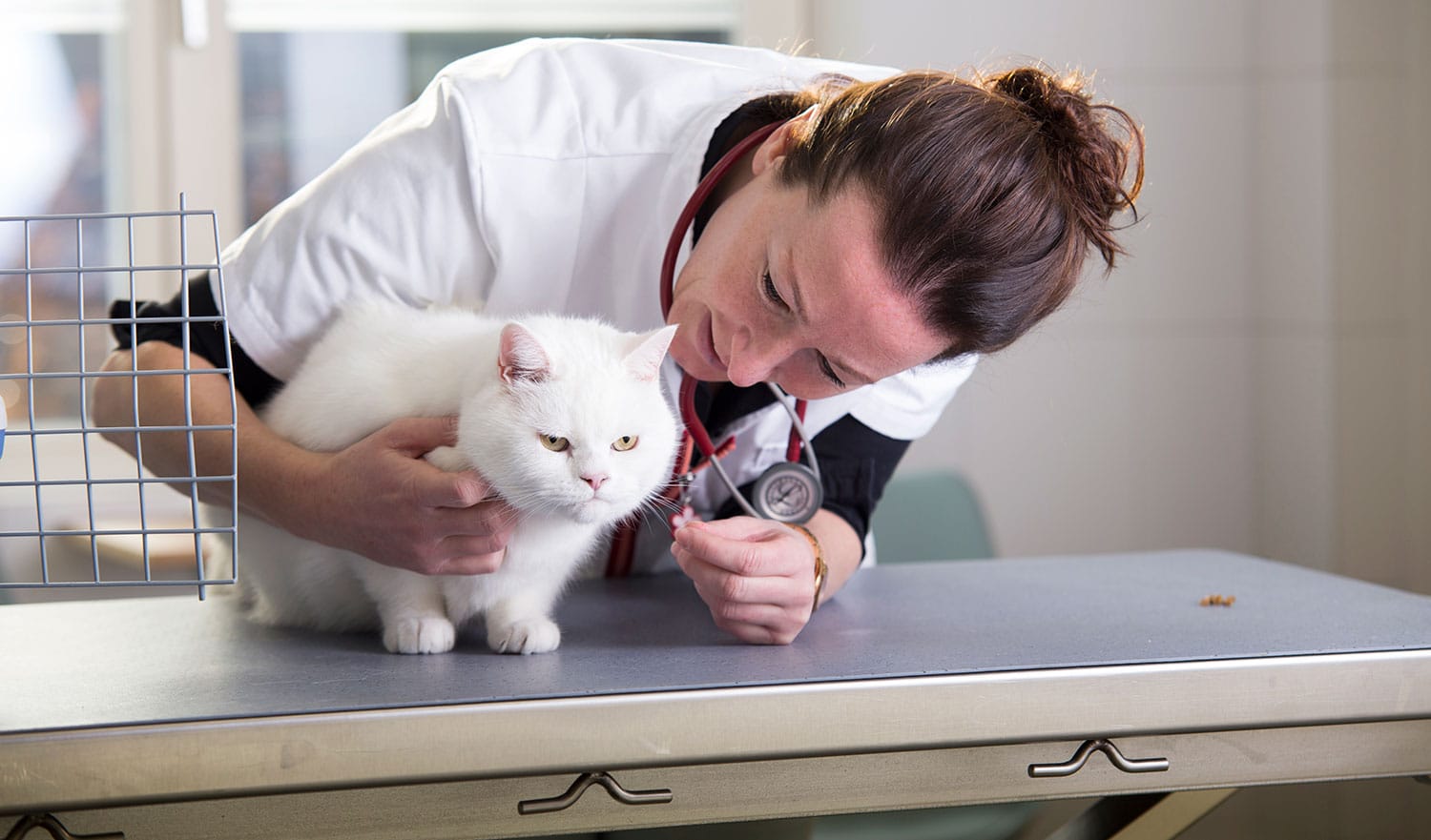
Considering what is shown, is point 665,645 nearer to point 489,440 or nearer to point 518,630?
point 518,630

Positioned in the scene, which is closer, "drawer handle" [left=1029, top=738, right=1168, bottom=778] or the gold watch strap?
"drawer handle" [left=1029, top=738, right=1168, bottom=778]

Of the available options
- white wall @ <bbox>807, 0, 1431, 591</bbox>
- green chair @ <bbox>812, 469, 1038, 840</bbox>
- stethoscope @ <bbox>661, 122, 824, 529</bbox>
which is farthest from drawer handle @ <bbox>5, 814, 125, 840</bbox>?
white wall @ <bbox>807, 0, 1431, 591</bbox>

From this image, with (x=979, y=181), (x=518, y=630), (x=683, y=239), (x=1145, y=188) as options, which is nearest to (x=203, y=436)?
(x=518, y=630)

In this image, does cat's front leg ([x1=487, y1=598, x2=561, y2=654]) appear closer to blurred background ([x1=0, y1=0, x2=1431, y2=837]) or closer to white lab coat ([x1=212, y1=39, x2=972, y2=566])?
white lab coat ([x1=212, y1=39, x2=972, y2=566])

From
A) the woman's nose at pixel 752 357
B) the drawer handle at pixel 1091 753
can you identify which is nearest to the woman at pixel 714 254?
the woman's nose at pixel 752 357

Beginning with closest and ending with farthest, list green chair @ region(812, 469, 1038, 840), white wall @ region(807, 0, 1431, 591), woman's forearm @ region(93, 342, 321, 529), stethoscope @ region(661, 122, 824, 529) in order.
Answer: woman's forearm @ region(93, 342, 321, 529)
stethoscope @ region(661, 122, 824, 529)
green chair @ region(812, 469, 1038, 840)
white wall @ region(807, 0, 1431, 591)

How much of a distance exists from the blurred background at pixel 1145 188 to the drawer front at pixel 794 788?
1417mm

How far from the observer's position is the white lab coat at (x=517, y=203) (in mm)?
1062

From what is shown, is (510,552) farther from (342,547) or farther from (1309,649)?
(1309,649)

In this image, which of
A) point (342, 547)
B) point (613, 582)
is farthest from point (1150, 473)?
point (342, 547)

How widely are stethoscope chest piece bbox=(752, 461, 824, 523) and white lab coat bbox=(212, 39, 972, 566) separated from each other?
88 millimetres

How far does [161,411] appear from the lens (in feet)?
3.29

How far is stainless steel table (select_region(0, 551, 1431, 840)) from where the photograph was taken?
716 mm

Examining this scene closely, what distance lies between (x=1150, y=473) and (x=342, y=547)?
1952 millimetres
